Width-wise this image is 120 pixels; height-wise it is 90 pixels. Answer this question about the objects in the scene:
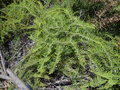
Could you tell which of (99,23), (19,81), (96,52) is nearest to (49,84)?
(19,81)

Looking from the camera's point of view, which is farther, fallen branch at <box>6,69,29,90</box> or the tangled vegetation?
fallen branch at <box>6,69,29,90</box>

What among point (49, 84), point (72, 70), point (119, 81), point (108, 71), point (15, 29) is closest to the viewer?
point (119, 81)

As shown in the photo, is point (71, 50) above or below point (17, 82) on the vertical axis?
above

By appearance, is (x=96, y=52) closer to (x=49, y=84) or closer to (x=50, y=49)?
(x=50, y=49)

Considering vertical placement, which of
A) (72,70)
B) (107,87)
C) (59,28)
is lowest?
(107,87)

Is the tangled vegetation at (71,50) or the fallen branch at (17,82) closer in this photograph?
the tangled vegetation at (71,50)

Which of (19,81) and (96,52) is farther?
(19,81)

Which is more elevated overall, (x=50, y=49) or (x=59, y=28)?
(x=59, y=28)

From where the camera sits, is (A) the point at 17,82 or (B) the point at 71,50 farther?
(A) the point at 17,82
